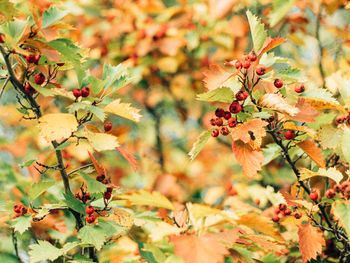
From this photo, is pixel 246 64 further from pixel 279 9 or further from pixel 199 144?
pixel 279 9

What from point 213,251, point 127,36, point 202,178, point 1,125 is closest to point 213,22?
point 127,36

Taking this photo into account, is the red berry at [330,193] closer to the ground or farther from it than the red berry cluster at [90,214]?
farther from it

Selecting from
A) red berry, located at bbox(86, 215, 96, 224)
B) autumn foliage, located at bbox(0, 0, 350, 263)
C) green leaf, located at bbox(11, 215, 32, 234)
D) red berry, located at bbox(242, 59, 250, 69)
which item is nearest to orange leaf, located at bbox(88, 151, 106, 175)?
autumn foliage, located at bbox(0, 0, 350, 263)

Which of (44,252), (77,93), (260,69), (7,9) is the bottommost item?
(44,252)

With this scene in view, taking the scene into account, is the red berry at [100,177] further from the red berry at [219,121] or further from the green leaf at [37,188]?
the red berry at [219,121]

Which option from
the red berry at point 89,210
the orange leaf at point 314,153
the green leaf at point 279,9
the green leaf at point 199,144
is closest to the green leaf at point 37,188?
the red berry at point 89,210

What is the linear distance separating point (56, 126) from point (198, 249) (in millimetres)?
473

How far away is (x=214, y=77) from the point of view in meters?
0.99

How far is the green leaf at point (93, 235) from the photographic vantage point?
3.02 ft

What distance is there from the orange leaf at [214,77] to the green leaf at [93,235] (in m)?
0.49

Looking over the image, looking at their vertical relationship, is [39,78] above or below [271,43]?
below

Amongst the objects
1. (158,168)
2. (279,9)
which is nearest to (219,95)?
(279,9)

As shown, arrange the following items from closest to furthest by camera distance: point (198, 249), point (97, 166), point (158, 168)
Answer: point (198, 249) → point (97, 166) → point (158, 168)

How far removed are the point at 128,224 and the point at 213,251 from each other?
0.35m
